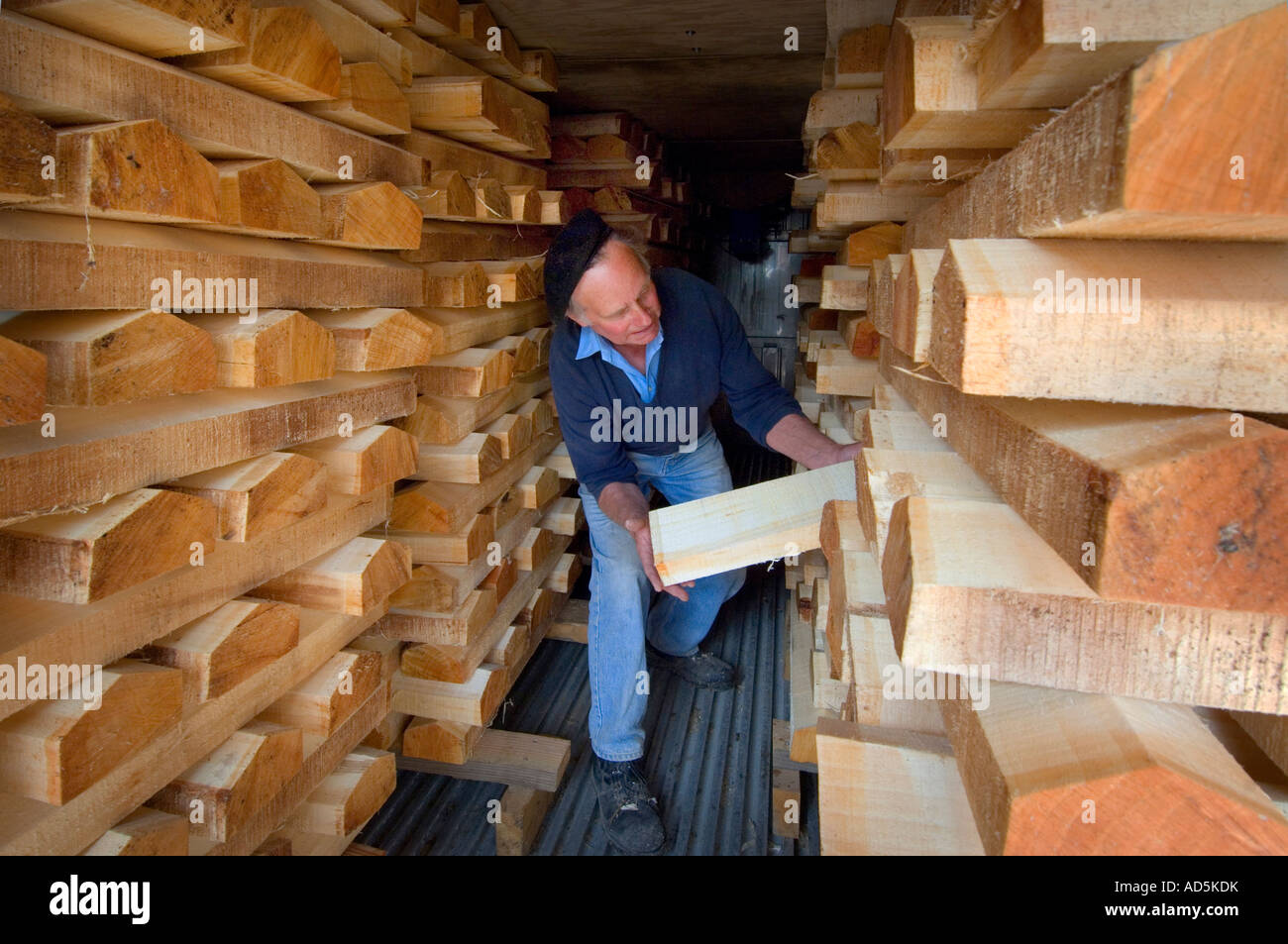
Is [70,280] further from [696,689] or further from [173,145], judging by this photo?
[696,689]

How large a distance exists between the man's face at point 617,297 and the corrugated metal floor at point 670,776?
63.9 inches

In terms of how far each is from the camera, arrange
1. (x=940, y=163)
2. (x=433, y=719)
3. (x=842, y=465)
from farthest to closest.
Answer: (x=433, y=719) → (x=842, y=465) → (x=940, y=163)

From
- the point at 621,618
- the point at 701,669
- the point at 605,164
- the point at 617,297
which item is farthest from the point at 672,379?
the point at 605,164

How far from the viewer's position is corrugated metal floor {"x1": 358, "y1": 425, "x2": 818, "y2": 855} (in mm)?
2889

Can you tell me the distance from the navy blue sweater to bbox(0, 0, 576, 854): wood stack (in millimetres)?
420

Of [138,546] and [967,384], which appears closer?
[967,384]

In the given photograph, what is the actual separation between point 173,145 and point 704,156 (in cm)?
538

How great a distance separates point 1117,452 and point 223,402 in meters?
1.70

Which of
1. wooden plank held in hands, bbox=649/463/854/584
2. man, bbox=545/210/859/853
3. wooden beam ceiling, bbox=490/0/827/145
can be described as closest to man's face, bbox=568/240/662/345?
man, bbox=545/210/859/853

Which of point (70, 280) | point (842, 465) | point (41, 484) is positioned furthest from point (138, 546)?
point (842, 465)

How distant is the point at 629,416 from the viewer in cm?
338

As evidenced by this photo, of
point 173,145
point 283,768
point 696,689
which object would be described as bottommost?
point 696,689

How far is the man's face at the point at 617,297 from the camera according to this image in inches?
114

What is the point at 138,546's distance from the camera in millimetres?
1518
